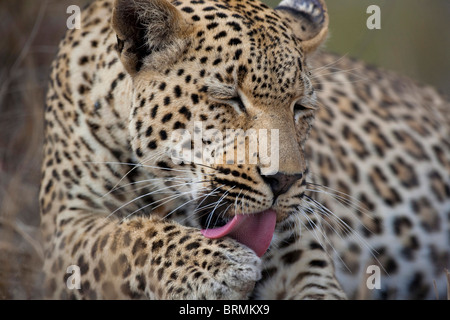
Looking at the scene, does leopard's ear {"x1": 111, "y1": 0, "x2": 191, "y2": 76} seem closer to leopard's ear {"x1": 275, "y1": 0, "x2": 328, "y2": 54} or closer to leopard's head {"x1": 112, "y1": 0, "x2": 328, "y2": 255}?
leopard's head {"x1": 112, "y1": 0, "x2": 328, "y2": 255}

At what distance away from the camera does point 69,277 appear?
15.6ft

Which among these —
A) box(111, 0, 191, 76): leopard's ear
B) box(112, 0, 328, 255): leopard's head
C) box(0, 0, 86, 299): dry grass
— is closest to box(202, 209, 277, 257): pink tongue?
box(112, 0, 328, 255): leopard's head

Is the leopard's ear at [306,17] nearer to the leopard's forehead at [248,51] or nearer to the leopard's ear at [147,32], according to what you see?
the leopard's forehead at [248,51]

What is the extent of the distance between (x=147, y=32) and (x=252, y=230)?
4.37 ft

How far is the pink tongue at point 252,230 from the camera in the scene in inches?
163

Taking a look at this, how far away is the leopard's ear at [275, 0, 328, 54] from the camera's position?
17.0 ft

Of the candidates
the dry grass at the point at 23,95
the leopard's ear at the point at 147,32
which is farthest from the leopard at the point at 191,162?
the dry grass at the point at 23,95

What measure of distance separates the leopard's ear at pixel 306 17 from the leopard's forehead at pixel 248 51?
0.53m

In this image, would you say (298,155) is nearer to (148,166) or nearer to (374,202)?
(148,166)

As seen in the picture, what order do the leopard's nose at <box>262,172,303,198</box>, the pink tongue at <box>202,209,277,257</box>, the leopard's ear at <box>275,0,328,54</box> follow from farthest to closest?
the leopard's ear at <box>275,0,328,54</box> → the pink tongue at <box>202,209,277,257</box> → the leopard's nose at <box>262,172,303,198</box>

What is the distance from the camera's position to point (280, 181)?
4.04 metres

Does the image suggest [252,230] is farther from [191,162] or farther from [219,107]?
[219,107]

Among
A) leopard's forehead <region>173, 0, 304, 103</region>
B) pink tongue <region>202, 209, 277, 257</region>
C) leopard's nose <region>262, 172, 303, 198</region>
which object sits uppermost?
leopard's forehead <region>173, 0, 304, 103</region>
